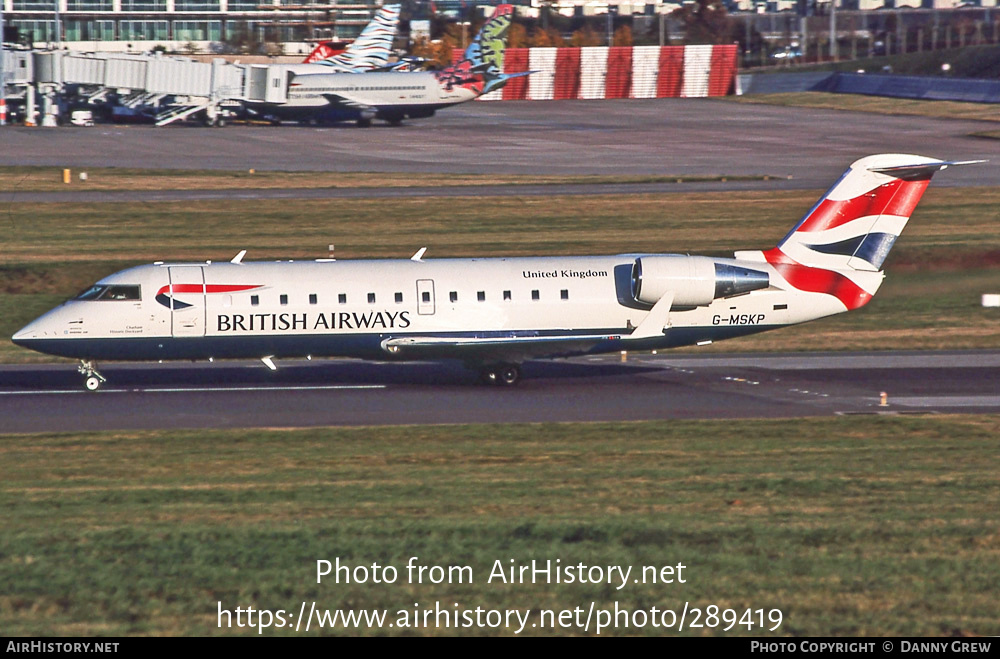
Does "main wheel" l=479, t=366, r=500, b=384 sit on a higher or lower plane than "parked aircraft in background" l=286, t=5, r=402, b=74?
lower

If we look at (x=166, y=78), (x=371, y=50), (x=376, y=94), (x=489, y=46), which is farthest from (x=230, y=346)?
(x=371, y=50)

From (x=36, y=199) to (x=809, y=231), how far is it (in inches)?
1526

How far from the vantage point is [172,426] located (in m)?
25.1

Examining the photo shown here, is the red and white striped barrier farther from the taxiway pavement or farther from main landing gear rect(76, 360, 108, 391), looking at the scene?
main landing gear rect(76, 360, 108, 391)

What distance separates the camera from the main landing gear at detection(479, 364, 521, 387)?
2970 centimetres

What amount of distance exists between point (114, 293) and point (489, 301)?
28.5ft

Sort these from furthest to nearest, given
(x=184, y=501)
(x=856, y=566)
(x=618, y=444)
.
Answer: (x=618, y=444)
(x=184, y=501)
(x=856, y=566)

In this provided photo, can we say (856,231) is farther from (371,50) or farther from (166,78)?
(371,50)

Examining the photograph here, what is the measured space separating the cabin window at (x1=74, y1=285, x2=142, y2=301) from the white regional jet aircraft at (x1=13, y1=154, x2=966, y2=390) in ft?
0.08

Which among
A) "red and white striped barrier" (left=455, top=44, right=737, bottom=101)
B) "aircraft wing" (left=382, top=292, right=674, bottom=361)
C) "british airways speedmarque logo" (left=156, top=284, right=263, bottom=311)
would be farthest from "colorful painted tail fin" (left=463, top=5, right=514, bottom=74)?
"british airways speedmarque logo" (left=156, top=284, right=263, bottom=311)

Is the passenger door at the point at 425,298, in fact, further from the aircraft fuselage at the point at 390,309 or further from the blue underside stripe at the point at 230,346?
the blue underside stripe at the point at 230,346

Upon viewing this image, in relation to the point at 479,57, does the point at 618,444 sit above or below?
below
